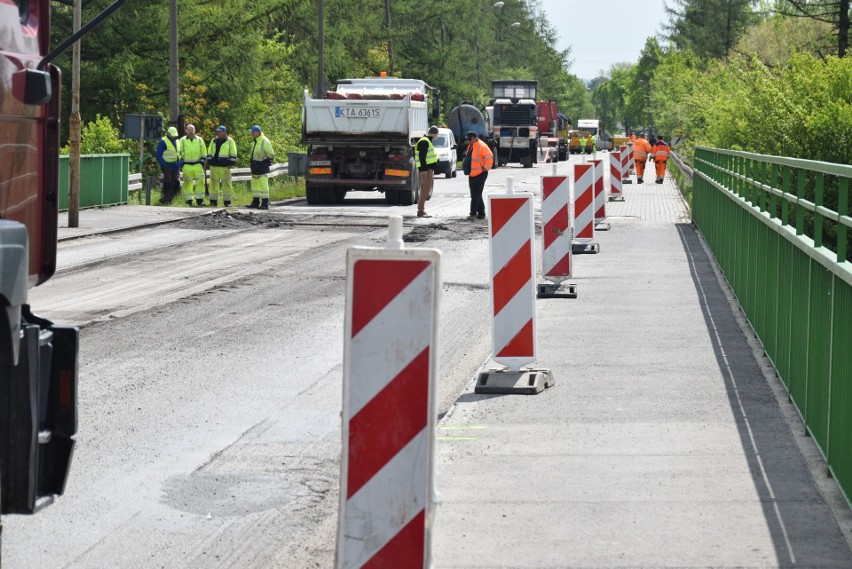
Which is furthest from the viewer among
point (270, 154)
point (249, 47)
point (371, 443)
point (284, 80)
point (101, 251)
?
point (284, 80)

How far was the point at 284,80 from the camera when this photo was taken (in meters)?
56.5

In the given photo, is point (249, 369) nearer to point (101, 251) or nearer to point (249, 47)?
point (101, 251)

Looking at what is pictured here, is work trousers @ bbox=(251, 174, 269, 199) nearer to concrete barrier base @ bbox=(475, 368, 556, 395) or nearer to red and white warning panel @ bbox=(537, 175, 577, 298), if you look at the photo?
red and white warning panel @ bbox=(537, 175, 577, 298)

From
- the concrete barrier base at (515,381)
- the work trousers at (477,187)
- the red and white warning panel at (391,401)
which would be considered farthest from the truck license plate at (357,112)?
the red and white warning panel at (391,401)

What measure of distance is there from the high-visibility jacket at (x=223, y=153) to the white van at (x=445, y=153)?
1982 cm

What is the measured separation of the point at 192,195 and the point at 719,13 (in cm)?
8310

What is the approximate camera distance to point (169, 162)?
1244 inches

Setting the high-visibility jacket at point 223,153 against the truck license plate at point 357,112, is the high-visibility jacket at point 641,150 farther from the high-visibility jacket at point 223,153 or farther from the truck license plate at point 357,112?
the high-visibility jacket at point 223,153

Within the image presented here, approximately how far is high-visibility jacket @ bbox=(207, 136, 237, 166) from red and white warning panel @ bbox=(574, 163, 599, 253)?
38.2 feet

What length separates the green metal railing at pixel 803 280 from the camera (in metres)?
6.70

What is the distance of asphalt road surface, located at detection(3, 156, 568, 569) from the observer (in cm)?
629

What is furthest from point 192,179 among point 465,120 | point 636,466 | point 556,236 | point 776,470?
point 465,120

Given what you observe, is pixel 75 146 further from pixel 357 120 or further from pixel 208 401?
pixel 208 401

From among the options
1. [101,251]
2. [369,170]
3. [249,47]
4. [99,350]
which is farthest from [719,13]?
[99,350]
